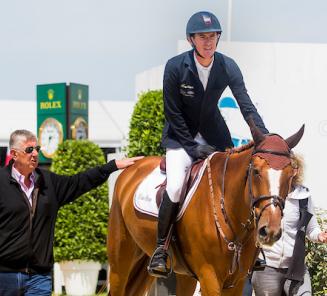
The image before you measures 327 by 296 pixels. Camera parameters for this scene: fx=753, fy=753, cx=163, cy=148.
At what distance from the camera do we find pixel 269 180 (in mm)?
4770

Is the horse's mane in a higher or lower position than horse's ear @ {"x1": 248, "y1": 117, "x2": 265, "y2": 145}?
lower

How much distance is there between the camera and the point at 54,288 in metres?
13.0

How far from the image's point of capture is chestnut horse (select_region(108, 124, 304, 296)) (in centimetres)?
478

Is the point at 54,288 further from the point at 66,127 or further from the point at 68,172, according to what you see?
the point at 66,127

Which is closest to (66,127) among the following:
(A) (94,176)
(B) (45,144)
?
(B) (45,144)

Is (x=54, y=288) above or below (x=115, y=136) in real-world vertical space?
below

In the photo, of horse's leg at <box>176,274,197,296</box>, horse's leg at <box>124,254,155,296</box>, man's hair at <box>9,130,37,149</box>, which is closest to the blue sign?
horse's leg at <box>124,254,155,296</box>

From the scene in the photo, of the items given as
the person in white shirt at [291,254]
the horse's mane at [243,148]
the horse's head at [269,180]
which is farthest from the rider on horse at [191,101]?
the person in white shirt at [291,254]

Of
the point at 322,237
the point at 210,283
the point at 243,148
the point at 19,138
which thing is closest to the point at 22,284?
the point at 19,138

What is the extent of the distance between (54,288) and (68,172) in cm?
218

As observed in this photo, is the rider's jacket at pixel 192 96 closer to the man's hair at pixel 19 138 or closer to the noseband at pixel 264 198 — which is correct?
the noseband at pixel 264 198

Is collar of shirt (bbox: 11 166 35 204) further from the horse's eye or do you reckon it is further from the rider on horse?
the horse's eye

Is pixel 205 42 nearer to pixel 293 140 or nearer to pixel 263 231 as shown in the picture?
pixel 293 140

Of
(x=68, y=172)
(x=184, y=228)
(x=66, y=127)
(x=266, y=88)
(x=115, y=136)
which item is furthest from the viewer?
(x=115, y=136)
